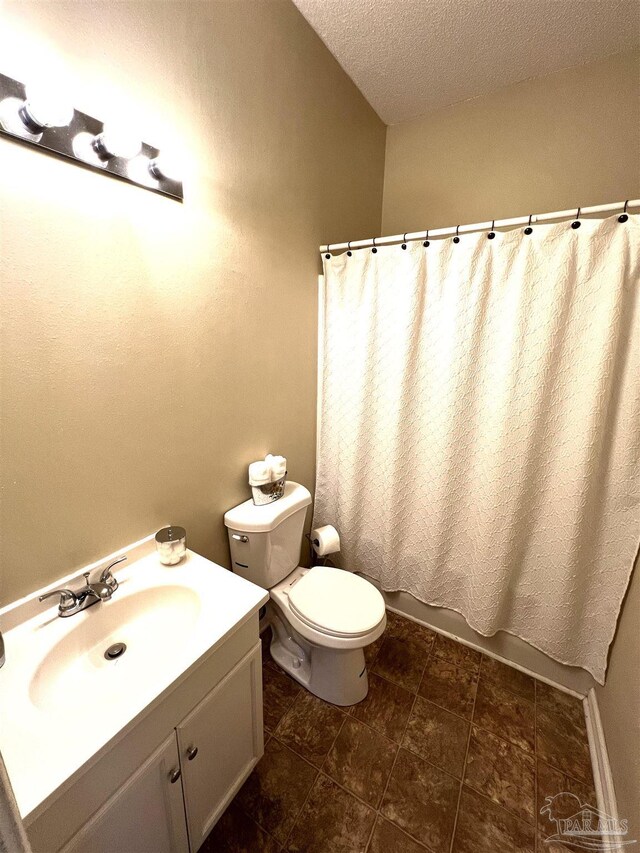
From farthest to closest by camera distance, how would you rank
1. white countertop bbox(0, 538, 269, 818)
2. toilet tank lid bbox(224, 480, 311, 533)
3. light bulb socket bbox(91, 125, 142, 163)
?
toilet tank lid bbox(224, 480, 311, 533) → light bulb socket bbox(91, 125, 142, 163) → white countertop bbox(0, 538, 269, 818)

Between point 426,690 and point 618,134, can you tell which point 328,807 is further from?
point 618,134

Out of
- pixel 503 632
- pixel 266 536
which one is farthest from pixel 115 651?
pixel 503 632

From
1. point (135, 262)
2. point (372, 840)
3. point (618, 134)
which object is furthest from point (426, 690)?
point (618, 134)

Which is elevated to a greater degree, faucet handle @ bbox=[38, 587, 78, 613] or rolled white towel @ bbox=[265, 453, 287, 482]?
rolled white towel @ bbox=[265, 453, 287, 482]

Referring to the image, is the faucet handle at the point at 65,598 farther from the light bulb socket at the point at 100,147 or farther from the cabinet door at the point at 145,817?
the light bulb socket at the point at 100,147

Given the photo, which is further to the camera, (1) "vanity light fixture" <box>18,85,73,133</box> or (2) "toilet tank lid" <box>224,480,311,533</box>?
(2) "toilet tank lid" <box>224,480,311,533</box>

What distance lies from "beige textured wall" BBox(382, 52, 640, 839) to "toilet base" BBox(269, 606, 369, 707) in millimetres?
773

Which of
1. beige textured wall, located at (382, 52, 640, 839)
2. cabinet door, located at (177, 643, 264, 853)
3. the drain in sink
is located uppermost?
beige textured wall, located at (382, 52, 640, 839)

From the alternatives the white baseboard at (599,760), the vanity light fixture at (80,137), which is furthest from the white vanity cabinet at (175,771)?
the vanity light fixture at (80,137)

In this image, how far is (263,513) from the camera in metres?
1.31

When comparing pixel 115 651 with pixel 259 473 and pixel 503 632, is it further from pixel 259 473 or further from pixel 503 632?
pixel 503 632

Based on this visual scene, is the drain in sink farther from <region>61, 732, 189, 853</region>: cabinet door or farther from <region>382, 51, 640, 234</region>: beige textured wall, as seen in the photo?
<region>382, 51, 640, 234</region>: beige textured wall

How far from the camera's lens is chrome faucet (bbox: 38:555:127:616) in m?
0.85

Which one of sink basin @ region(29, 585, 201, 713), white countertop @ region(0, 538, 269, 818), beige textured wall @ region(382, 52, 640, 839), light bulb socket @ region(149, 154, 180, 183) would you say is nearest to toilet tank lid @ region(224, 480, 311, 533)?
white countertop @ region(0, 538, 269, 818)
